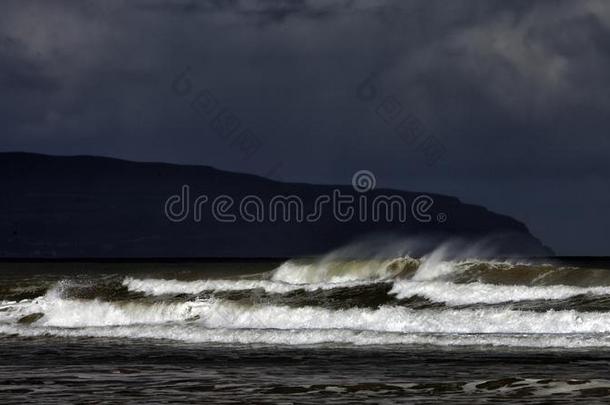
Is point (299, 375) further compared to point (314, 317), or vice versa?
point (314, 317)

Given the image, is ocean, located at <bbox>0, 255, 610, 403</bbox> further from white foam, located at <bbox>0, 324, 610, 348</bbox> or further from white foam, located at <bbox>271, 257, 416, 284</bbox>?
white foam, located at <bbox>271, 257, 416, 284</bbox>

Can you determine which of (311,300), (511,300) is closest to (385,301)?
(311,300)

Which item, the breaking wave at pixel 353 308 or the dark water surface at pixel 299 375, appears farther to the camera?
the breaking wave at pixel 353 308

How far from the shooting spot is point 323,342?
89.6 ft

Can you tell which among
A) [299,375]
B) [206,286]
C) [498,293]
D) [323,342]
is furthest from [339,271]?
[299,375]

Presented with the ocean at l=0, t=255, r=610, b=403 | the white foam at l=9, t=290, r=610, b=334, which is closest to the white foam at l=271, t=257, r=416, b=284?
the ocean at l=0, t=255, r=610, b=403

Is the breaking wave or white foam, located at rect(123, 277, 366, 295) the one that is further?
white foam, located at rect(123, 277, 366, 295)

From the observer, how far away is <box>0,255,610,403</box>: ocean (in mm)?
19344

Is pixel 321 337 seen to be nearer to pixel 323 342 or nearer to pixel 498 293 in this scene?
pixel 323 342

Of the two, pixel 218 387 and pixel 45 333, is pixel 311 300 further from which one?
pixel 218 387

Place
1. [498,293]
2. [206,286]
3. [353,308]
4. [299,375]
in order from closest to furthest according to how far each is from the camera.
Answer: [299,375] < [353,308] < [498,293] < [206,286]

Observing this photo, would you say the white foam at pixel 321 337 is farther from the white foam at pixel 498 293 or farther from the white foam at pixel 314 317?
the white foam at pixel 498 293

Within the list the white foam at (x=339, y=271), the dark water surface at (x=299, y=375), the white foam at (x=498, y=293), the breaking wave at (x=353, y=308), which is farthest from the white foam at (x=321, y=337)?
the white foam at (x=339, y=271)

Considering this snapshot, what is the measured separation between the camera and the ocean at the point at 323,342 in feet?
63.5
